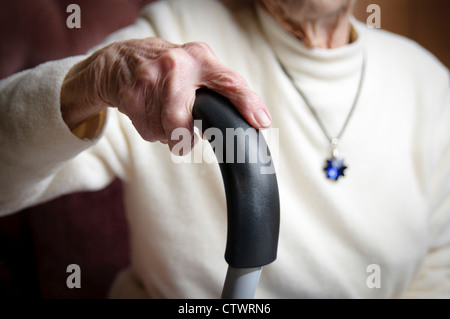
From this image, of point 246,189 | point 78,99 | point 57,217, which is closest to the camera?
point 246,189

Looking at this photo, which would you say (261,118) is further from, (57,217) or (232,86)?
(57,217)

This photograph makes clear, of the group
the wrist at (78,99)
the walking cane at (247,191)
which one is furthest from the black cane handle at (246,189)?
the wrist at (78,99)

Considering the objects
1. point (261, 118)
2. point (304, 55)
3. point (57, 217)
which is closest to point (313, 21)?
point (304, 55)

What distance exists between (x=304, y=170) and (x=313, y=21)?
179 mm

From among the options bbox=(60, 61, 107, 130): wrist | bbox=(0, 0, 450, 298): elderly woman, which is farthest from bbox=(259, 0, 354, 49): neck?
bbox=(60, 61, 107, 130): wrist

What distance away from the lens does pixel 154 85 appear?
0.30 m

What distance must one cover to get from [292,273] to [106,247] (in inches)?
12.3

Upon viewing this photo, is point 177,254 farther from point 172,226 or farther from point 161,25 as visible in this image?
point 161,25

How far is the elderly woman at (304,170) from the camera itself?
18.6 inches

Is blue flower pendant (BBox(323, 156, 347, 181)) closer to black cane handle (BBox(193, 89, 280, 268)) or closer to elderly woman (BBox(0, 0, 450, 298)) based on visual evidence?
elderly woman (BBox(0, 0, 450, 298))

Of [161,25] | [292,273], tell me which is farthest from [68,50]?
[292,273]

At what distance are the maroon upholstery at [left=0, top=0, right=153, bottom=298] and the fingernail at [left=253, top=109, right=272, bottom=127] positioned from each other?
42 cm

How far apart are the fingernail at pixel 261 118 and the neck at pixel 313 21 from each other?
24 cm

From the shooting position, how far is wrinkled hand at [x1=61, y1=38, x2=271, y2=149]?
265mm
